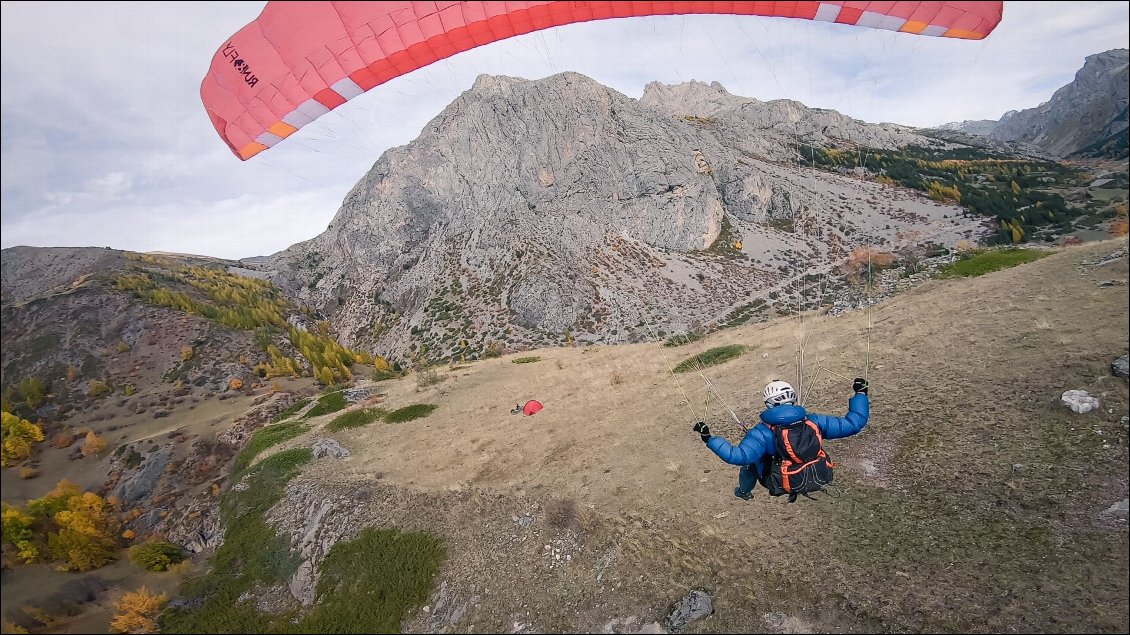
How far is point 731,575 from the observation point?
25.0ft

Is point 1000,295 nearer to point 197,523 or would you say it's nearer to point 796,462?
point 796,462

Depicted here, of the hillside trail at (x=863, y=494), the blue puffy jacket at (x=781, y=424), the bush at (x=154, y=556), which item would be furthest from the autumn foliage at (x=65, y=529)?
the blue puffy jacket at (x=781, y=424)

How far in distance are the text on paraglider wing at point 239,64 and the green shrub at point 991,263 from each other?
32.8 metres

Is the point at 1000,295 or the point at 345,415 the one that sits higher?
the point at 1000,295

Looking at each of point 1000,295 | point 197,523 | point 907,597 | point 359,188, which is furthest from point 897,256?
point 359,188

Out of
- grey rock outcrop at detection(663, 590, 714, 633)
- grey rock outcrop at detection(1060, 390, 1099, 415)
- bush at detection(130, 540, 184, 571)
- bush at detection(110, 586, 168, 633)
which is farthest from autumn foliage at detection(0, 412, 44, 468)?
grey rock outcrop at detection(1060, 390, 1099, 415)

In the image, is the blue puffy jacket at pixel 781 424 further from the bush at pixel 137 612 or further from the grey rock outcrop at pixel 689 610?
the bush at pixel 137 612

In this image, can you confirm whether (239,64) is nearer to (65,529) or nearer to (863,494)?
(65,529)

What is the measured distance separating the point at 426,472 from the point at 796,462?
45.0 feet

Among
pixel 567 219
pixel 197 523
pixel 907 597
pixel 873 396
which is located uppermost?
pixel 567 219

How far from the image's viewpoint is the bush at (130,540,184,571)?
544 inches

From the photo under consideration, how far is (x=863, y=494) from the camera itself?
8570 millimetres

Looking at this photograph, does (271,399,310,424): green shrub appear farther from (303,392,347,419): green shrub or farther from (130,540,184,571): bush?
(130,540,184,571): bush

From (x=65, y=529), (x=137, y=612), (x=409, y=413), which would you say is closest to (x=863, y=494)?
(x=137, y=612)
